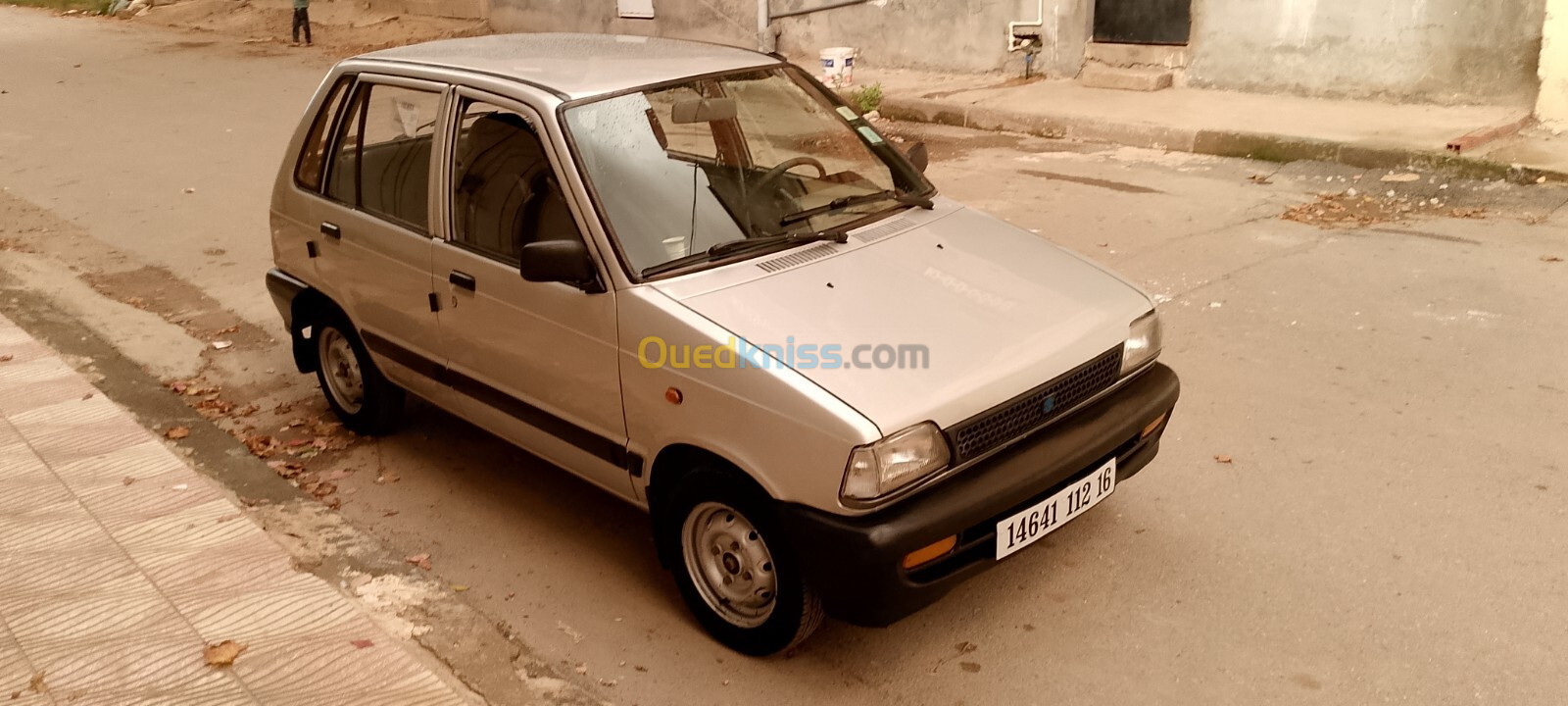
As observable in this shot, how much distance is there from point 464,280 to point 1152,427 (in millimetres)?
2344

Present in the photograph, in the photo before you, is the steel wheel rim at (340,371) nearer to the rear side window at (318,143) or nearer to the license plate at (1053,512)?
the rear side window at (318,143)

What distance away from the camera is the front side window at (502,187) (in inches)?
150

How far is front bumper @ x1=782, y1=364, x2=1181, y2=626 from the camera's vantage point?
3021 mm

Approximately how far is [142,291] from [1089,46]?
29.4 ft

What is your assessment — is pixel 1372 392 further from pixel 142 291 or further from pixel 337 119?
pixel 142 291

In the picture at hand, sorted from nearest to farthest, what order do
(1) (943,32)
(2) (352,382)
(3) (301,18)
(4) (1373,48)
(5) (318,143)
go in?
(5) (318,143), (2) (352,382), (4) (1373,48), (1) (943,32), (3) (301,18)

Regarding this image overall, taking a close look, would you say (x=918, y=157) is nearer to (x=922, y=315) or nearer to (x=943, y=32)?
(x=922, y=315)

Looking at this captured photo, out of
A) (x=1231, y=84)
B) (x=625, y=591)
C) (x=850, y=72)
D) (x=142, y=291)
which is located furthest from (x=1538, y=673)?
(x=850, y=72)

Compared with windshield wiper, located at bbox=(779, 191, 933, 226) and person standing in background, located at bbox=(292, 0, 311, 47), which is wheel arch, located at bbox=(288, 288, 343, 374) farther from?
person standing in background, located at bbox=(292, 0, 311, 47)

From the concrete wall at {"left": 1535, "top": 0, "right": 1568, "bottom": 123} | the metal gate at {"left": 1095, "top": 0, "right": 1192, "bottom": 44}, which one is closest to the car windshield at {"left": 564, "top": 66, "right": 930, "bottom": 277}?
the concrete wall at {"left": 1535, "top": 0, "right": 1568, "bottom": 123}

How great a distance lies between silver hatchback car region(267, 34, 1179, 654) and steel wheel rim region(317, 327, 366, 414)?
0.37 metres

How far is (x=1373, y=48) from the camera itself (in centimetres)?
994

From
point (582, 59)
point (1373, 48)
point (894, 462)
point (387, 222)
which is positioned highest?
point (582, 59)

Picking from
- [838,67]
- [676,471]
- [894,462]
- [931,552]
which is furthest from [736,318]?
[838,67]
